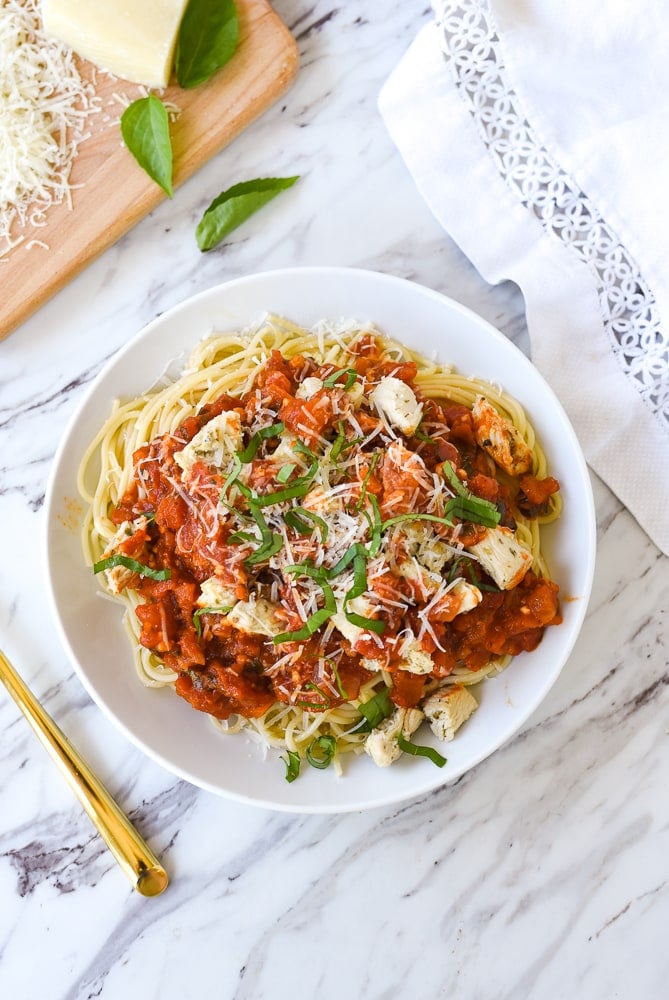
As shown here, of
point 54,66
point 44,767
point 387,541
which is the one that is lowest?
point 44,767

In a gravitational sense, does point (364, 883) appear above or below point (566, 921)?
above

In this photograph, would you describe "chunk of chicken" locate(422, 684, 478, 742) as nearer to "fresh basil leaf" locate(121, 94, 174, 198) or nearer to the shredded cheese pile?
"fresh basil leaf" locate(121, 94, 174, 198)

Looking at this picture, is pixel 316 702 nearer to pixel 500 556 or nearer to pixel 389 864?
pixel 500 556

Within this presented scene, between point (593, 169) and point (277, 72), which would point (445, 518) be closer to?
point (593, 169)

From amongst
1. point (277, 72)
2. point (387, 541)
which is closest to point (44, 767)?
point (387, 541)

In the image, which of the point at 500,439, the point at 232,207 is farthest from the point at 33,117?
the point at 500,439

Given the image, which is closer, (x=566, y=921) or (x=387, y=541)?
(x=387, y=541)

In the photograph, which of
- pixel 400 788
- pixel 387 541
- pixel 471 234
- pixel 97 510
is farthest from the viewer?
pixel 471 234
